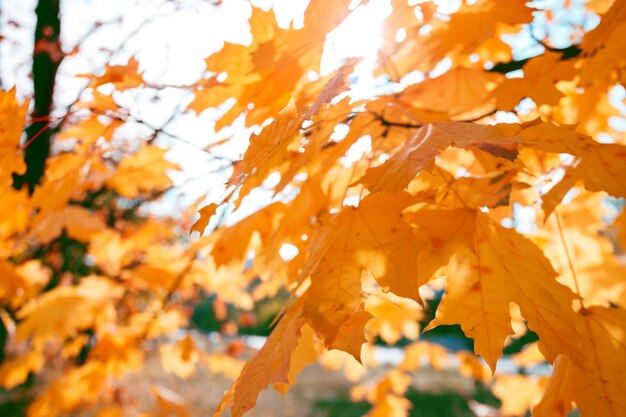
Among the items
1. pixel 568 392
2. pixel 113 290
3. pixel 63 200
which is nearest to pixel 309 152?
pixel 568 392

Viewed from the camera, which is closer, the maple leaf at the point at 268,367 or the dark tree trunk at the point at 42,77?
the maple leaf at the point at 268,367

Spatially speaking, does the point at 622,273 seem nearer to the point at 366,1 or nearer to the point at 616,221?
the point at 616,221

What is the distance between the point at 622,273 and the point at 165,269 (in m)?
1.96

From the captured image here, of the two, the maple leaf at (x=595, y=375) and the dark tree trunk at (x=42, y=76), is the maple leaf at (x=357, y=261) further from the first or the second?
the dark tree trunk at (x=42, y=76)

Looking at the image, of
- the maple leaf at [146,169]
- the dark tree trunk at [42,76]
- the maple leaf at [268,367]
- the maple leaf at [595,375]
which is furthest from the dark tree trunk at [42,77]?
the maple leaf at [595,375]

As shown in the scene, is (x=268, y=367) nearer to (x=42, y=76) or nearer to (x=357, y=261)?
(x=357, y=261)

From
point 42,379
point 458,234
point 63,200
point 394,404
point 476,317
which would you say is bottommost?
point 42,379

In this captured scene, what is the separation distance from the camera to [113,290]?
102 inches

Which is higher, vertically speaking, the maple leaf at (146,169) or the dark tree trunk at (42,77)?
the dark tree trunk at (42,77)

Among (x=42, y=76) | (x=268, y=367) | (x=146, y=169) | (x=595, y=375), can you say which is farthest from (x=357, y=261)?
(x=42, y=76)

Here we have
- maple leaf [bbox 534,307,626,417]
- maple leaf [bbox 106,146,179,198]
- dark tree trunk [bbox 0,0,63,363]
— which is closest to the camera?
maple leaf [bbox 534,307,626,417]

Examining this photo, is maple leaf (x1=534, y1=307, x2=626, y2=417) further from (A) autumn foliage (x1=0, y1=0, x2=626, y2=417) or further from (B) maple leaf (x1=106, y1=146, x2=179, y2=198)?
(B) maple leaf (x1=106, y1=146, x2=179, y2=198)

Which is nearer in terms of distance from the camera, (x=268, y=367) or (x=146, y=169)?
(x=268, y=367)

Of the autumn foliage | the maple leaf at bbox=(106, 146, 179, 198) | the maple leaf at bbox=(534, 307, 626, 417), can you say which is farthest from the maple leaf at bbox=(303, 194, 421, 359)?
the maple leaf at bbox=(106, 146, 179, 198)
